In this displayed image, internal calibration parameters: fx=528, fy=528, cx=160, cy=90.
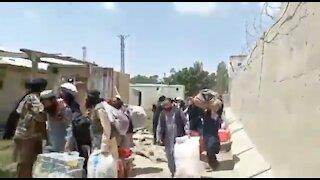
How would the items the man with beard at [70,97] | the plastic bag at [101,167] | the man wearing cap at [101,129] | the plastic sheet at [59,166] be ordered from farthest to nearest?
the man with beard at [70,97], the man wearing cap at [101,129], the plastic bag at [101,167], the plastic sheet at [59,166]

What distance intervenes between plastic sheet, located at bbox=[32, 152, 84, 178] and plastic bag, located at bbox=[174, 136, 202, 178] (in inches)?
41.9

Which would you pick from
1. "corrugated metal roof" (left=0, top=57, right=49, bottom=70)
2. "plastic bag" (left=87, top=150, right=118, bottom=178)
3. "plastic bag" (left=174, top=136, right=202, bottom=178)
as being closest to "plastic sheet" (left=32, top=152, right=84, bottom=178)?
"plastic bag" (left=87, top=150, right=118, bottom=178)

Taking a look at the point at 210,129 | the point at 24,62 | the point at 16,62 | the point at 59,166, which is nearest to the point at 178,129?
the point at 210,129

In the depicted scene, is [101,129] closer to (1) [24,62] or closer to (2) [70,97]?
(2) [70,97]

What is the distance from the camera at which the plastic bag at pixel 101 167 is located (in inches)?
213

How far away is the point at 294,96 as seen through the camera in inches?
219

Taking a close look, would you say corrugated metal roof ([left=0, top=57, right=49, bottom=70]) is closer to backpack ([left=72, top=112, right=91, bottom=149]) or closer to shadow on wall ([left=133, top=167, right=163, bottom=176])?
shadow on wall ([left=133, top=167, right=163, bottom=176])

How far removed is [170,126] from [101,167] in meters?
2.93

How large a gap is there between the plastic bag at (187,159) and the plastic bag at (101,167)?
719 millimetres

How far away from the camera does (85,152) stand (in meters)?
6.26

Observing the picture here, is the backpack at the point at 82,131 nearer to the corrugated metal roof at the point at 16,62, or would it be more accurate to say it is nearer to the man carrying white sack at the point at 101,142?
the man carrying white sack at the point at 101,142

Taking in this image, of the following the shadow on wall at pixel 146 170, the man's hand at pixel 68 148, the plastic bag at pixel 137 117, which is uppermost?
the man's hand at pixel 68 148

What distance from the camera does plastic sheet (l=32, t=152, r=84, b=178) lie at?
5.23 m

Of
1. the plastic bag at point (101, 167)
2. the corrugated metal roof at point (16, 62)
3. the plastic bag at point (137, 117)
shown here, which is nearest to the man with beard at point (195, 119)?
the plastic bag at point (101, 167)
